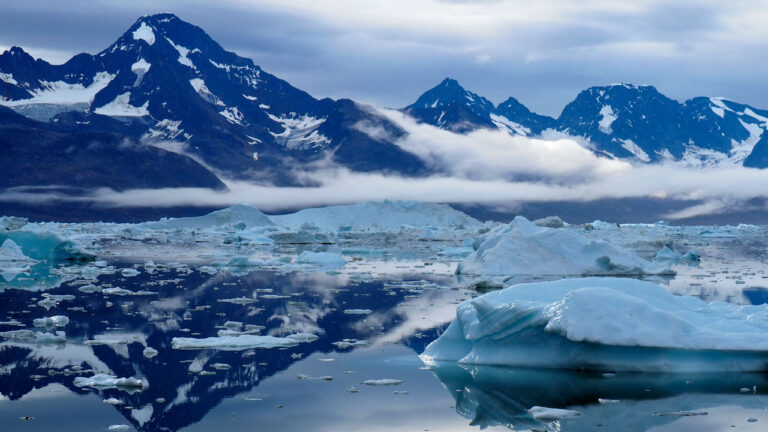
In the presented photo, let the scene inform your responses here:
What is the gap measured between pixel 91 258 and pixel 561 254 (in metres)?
14.0

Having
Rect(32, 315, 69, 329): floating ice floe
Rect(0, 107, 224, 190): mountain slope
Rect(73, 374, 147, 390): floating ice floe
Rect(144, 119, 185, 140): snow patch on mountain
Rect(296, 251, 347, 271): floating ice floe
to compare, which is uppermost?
Rect(144, 119, 185, 140): snow patch on mountain

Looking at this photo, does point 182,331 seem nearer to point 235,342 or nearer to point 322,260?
point 235,342

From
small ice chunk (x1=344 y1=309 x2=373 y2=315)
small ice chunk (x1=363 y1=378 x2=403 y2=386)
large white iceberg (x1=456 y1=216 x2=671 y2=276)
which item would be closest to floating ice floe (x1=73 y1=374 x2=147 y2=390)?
small ice chunk (x1=363 y1=378 x2=403 y2=386)

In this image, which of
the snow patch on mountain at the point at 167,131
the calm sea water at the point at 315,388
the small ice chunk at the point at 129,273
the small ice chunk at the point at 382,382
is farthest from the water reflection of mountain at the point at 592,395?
the snow patch on mountain at the point at 167,131

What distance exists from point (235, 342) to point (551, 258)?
11678mm

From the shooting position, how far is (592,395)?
6840 millimetres

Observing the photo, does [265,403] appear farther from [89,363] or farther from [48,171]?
[48,171]

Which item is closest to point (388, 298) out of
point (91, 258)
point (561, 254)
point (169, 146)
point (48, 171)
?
point (561, 254)

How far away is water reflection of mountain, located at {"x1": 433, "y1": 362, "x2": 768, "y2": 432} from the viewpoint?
6.14 metres

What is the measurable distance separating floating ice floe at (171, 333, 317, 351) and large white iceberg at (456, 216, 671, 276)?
10.1 metres

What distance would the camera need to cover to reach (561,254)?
19625 millimetres

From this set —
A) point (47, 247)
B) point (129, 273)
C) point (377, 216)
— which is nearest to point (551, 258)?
point (129, 273)

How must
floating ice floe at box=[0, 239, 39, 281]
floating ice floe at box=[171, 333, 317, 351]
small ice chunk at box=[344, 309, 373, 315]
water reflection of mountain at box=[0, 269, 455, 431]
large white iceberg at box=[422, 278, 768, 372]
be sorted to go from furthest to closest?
floating ice floe at box=[0, 239, 39, 281]
small ice chunk at box=[344, 309, 373, 315]
floating ice floe at box=[171, 333, 317, 351]
large white iceberg at box=[422, 278, 768, 372]
water reflection of mountain at box=[0, 269, 455, 431]

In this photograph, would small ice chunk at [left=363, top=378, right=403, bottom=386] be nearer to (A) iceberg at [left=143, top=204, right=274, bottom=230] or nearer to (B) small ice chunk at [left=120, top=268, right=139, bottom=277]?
(B) small ice chunk at [left=120, top=268, right=139, bottom=277]
